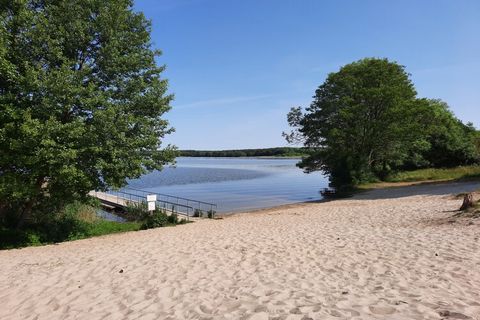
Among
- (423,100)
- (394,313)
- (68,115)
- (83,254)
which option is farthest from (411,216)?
(423,100)

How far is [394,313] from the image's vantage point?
15.7 ft

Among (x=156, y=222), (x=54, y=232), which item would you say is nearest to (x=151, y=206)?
(x=156, y=222)

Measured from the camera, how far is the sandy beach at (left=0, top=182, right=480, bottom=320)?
17.6 ft

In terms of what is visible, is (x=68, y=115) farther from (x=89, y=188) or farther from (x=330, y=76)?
(x=330, y=76)

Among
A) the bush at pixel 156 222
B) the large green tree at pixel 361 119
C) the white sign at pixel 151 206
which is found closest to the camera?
the bush at pixel 156 222

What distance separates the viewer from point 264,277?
7.19m

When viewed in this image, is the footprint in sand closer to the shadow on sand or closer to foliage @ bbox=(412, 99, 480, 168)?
the shadow on sand

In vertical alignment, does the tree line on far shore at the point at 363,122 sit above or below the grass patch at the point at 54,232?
above

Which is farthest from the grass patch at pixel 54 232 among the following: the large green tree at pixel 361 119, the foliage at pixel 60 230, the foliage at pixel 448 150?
the foliage at pixel 448 150

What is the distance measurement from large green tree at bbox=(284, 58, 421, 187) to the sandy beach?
22.2 metres

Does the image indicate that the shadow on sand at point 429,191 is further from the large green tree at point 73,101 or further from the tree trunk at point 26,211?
the tree trunk at point 26,211

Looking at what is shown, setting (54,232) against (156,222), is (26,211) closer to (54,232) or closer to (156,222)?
(54,232)

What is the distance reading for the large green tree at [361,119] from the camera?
32.9m

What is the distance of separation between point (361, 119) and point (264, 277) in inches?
1173
